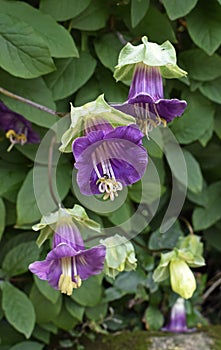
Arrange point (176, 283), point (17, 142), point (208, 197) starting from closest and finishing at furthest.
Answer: point (176, 283), point (17, 142), point (208, 197)

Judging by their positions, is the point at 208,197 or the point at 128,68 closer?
the point at 128,68

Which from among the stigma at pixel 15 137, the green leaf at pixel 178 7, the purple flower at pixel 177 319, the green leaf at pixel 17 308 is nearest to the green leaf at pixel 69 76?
the stigma at pixel 15 137

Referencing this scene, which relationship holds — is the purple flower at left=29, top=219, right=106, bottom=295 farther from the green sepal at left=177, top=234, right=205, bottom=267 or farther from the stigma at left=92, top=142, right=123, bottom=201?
the green sepal at left=177, top=234, right=205, bottom=267

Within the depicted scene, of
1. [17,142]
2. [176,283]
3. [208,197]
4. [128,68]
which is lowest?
[208,197]

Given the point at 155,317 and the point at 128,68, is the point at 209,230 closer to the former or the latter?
the point at 155,317

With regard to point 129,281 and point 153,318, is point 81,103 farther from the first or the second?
point 153,318

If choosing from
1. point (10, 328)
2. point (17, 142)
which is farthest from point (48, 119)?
point (10, 328)

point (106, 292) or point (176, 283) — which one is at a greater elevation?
point (176, 283)
